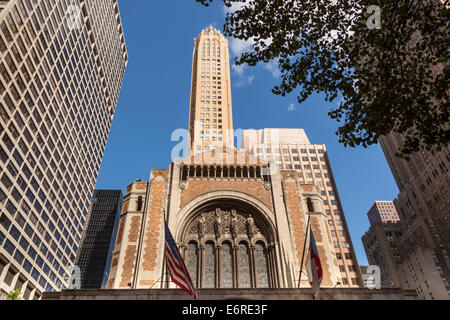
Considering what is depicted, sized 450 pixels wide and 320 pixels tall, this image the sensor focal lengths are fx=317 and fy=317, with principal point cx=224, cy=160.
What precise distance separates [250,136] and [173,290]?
101238 millimetres

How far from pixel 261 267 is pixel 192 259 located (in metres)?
5.88

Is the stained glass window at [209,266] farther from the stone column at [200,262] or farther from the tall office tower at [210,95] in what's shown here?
the tall office tower at [210,95]

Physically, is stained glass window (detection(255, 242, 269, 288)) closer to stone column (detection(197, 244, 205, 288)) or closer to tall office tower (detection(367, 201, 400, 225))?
stone column (detection(197, 244, 205, 288))

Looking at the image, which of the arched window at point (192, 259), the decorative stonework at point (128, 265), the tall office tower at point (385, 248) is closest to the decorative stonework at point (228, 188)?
the arched window at point (192, 259)

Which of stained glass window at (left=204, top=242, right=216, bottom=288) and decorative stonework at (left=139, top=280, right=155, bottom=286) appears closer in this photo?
decorative stonework at (left=139, top=280, right=155, bottom=286)

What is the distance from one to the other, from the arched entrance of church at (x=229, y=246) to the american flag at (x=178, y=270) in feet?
32.7

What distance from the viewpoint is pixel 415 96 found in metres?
13.5

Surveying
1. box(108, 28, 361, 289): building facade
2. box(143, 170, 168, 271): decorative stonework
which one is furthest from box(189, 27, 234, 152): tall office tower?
box(143, 170, 168, 271): decorative stonework

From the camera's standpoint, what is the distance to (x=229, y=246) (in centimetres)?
2781

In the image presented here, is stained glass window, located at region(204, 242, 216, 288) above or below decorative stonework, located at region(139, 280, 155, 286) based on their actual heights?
above

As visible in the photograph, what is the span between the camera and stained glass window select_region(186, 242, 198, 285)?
26208mm

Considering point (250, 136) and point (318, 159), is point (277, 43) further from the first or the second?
point (250, 136)

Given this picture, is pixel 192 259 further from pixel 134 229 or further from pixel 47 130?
pixel 47 130

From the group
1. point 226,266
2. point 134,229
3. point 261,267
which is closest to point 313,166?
point 261,267
